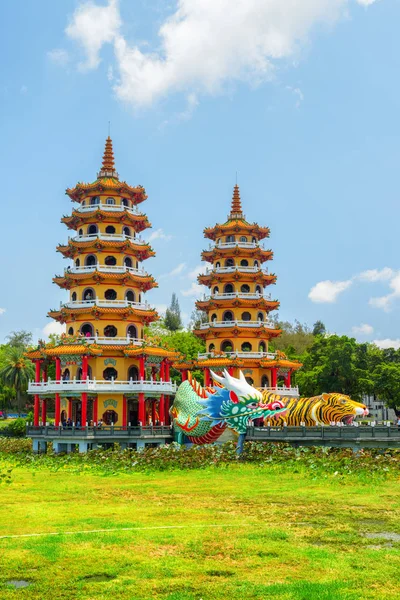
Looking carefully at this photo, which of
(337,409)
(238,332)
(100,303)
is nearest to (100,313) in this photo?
(100,303)

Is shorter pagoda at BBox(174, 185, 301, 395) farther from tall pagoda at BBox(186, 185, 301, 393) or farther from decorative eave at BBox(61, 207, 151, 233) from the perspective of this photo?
decorative eave at BBox(61, 207, 151, 233)

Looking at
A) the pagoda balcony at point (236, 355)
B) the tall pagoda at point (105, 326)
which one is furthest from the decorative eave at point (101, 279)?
the pagoda balcony at point (236, 355)

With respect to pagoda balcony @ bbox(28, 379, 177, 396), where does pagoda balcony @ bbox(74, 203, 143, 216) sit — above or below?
above

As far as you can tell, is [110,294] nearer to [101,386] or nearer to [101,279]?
[101,279]

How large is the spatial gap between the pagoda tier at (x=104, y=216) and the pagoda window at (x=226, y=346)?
1176 cm

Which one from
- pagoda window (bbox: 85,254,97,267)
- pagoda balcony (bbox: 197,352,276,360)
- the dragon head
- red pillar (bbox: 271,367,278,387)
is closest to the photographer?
the dragon head

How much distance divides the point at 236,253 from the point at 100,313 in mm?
14757

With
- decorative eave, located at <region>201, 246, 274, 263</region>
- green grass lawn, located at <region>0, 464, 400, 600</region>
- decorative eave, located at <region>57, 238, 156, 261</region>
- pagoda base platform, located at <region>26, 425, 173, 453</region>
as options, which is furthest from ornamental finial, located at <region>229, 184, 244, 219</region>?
green grass lawn, located at <region>0, 464, 400, 600</region>

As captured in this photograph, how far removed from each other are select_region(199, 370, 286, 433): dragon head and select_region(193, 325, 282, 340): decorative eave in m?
17.1

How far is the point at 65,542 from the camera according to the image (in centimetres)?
1372

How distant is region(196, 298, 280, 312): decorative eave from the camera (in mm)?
54000

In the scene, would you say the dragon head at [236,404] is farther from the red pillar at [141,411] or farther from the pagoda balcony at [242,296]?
the pagoda balcony at [242,296]

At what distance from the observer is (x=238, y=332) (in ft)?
176

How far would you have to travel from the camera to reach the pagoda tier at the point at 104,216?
1881 inches
